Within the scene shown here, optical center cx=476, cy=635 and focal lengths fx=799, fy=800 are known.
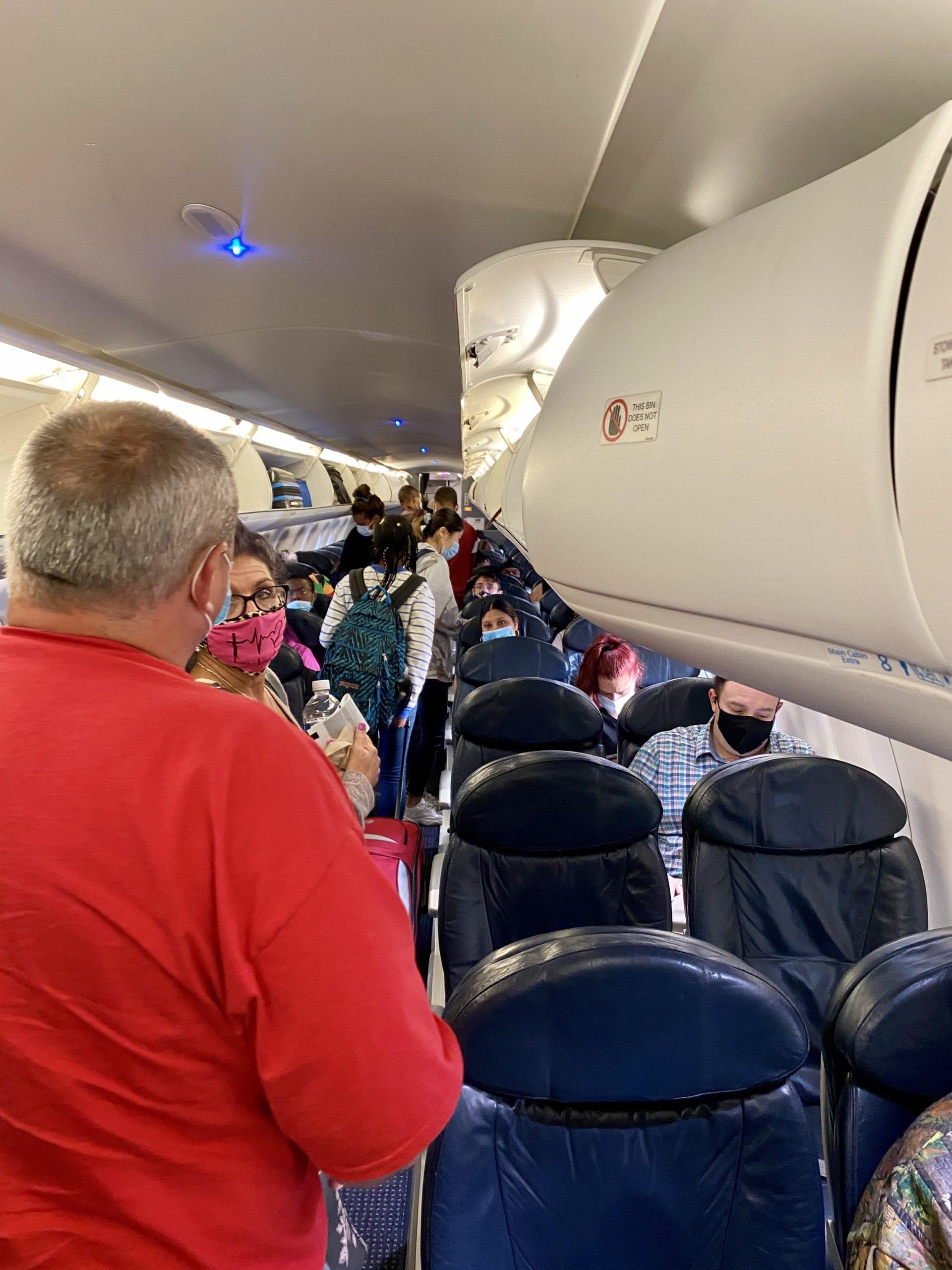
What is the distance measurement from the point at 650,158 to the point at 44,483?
110cm

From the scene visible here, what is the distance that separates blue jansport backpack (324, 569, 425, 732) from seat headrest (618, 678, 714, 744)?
106 centimetres

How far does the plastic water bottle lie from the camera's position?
2178 mm

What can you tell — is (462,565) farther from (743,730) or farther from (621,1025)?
(621,1025)

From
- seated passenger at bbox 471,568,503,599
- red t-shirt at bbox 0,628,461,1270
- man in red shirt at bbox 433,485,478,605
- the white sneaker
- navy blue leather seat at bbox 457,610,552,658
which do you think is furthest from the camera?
man in red shirt at bbox 433,485,478,605

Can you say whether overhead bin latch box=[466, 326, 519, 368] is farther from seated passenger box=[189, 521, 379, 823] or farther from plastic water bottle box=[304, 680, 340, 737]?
plastic water bottle box=[304, 680, 340, 737]

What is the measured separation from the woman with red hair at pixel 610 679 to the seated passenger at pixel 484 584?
9.14 feet

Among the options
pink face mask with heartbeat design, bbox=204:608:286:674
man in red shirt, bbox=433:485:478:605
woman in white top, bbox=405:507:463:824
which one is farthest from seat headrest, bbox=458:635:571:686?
man in red shirt, bbox=433:485:478:605

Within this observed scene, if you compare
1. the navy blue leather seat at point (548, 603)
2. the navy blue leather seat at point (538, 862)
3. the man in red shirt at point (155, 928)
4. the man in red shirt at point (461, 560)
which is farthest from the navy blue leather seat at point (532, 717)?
the man in red shirt at point (461, 560)

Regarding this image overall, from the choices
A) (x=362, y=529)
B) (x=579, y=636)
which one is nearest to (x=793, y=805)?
(x=579, y=636)

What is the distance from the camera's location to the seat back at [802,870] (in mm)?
2236

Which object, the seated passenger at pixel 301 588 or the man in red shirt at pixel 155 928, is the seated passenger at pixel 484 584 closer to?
the seated passenger at pixel 301 588

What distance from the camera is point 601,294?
1979mm

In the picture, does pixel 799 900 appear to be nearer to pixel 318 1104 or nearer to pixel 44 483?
pixel 318 1104

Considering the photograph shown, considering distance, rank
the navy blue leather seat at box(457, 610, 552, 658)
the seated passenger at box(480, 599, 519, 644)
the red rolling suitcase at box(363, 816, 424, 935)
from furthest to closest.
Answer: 1. the navy blue leather seat at box(457, 610, 552, 658)
2. the seated passenger at box(480, 599, 519, 644)
3. the red rolling suitcase at box(363, 816, 424, 935)
